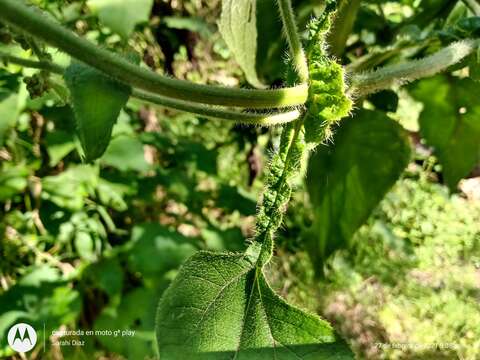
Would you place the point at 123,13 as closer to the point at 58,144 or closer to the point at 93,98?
the point at 93,98

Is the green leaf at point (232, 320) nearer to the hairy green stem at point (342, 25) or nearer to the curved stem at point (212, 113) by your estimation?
the curved stem at point (212, 113)

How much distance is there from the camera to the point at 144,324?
4.66ft

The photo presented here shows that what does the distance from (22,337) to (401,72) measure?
995mm

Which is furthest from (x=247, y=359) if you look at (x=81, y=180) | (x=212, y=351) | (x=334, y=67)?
(x=81, y=180)

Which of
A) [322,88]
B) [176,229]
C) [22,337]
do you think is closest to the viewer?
[322,88]

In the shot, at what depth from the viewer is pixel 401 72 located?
0.75m

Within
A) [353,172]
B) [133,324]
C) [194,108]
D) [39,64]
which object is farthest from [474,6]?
[133,324]

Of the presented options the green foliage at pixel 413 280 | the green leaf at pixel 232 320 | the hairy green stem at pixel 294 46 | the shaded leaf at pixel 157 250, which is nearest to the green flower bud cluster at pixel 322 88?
the hairy green stem at pixel 294 46

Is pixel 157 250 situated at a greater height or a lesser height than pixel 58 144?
lesser

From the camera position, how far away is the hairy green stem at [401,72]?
0.73 metres

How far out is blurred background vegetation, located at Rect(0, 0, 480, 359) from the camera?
48.0 inches

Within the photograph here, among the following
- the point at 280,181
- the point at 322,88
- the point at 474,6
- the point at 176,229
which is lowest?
the point at 176,229

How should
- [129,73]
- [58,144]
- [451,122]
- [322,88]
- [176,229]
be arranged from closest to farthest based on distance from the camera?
[129,73], [322,88], [451,122], [58,144], [176,229]

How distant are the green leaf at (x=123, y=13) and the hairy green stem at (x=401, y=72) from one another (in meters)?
0.30
